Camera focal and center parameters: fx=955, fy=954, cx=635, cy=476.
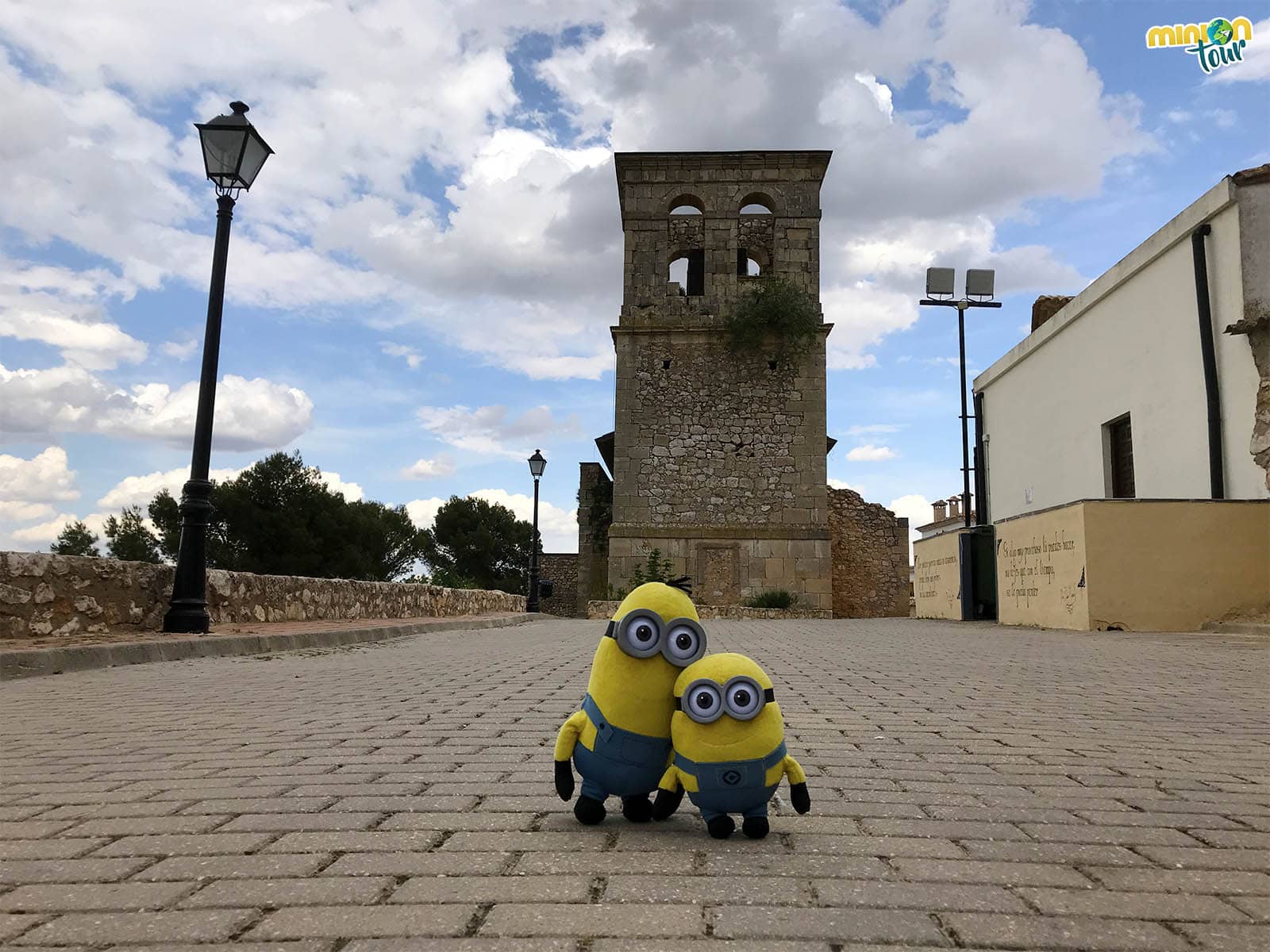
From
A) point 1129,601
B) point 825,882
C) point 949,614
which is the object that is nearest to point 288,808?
point 825,882

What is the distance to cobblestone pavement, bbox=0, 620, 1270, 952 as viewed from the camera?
203 cm

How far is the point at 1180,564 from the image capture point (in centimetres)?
1298

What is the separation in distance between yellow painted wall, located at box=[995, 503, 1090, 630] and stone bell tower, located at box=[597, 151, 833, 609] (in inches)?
324

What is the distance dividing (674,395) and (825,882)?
2371 cm

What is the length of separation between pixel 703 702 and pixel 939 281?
Answer: 2244 centimetres

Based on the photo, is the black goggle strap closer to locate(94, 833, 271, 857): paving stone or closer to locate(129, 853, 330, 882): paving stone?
locate(129, 853, 330, 882): paving stone

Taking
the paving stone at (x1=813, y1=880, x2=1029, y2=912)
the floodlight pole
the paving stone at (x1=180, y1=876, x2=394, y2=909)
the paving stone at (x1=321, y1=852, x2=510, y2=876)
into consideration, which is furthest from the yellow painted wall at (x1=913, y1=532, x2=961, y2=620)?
the paving stone at (x1=180, y1=876, x2=394, y2=909)

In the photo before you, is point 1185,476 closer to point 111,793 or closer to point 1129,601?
point 1129,601

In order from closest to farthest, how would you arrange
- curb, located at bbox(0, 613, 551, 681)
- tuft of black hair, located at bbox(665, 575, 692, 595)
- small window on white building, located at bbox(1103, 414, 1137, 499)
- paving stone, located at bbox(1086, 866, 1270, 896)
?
paving stone, located at bbox(1086, 866, 1270, 896) < tuft of black hair, located at bbox(665, 575, 692, 595) < curb, located at bbox(0, 613, 551, 681) < small window on white building, located at bbox(1103, 414, 1137, 499)

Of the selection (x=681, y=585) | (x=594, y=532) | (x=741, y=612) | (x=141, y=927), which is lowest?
(x=141, y=927)

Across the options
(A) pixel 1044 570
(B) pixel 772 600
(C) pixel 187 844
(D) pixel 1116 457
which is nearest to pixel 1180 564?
(A) pixel 1044 570

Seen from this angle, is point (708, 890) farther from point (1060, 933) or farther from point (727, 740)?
point (1060, 933)

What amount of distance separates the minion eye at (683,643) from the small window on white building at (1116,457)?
1667 centimetres

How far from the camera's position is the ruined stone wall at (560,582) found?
4225 centimetres
